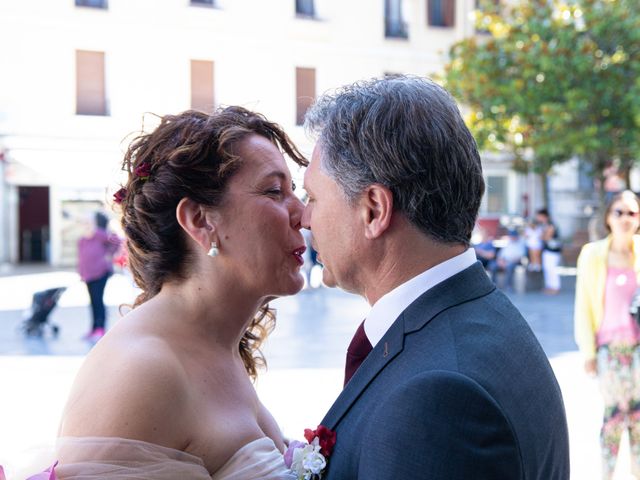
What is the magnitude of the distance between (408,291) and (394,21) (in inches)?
984

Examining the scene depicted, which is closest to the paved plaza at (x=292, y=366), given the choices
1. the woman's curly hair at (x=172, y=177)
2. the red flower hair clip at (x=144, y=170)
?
the woman's curly hair at (x=172, y=177)

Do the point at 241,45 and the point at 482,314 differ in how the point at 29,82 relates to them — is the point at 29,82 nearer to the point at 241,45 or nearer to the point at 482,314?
the point at 241,45

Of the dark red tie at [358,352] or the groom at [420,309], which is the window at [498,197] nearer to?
the dark red tie at [358,352]

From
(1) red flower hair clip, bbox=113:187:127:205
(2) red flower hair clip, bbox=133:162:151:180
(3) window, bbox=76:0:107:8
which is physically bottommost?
(1) red flower hair clip, bbox=113:187:127:205

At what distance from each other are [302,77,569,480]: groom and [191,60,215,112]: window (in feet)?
70.3

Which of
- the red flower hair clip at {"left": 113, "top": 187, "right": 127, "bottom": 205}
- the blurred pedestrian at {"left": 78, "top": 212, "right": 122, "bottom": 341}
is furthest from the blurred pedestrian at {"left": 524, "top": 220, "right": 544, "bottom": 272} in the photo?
the red flower hair clip at {"left": 113, "top": 187, "right": 127, "bottom": 205}

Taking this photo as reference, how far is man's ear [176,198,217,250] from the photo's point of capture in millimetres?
2186

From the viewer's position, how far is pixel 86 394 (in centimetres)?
179

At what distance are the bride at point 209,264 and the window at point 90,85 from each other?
66.7ft

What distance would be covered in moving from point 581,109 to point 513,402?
16.0 meters

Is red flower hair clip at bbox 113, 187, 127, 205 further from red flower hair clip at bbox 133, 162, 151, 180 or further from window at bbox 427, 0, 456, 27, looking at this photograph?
window at bbox 427, 0, 456, 27

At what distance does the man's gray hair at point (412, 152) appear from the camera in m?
1.57

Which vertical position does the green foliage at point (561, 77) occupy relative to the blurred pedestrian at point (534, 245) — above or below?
above

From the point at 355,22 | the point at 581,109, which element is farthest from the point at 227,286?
the point at 355,22
